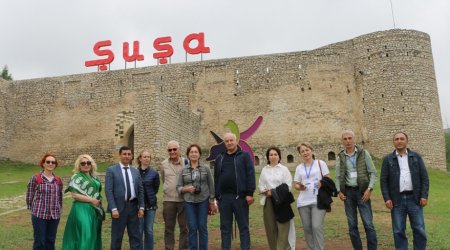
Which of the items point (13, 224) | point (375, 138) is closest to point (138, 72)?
point (375, 138)

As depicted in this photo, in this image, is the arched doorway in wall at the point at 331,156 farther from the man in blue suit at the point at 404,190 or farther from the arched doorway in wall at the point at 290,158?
the man in blue suit at the point at 404,190

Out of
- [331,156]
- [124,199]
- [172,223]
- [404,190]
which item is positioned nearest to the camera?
[404,190]

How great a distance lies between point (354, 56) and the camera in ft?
83.3

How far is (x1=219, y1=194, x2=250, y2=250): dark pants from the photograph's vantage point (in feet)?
22.0

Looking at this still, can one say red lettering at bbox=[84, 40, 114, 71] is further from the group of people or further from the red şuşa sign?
the group of people

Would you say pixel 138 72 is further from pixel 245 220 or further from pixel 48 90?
pixel 245 220

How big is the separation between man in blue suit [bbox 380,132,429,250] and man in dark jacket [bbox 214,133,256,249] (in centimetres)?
189

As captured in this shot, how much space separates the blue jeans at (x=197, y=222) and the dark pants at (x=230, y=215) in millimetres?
261

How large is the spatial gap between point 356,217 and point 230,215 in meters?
1.80

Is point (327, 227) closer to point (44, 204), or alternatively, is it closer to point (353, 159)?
point (353, 159)

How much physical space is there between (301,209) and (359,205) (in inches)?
32.5

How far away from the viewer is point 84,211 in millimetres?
6496

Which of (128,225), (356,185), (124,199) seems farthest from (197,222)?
(356,185)

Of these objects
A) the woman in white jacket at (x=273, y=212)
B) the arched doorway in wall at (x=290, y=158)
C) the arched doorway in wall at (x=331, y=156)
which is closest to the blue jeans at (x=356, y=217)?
the woman in white jacket at (x=273, y=212)
